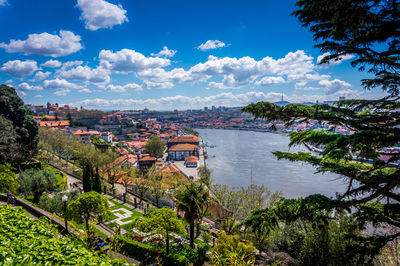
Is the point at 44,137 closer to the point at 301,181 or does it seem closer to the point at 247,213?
the point at 247,213

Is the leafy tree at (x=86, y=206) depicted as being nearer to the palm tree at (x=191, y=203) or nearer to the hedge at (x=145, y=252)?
the hedge at (x=145, y=252)

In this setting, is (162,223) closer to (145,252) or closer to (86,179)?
(145,252)

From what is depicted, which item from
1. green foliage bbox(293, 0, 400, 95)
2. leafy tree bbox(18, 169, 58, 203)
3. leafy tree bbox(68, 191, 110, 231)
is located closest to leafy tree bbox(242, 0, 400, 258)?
green foliage bbox(293, 0, 400, 95)

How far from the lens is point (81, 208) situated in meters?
9.55

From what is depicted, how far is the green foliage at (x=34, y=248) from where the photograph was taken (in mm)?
2285

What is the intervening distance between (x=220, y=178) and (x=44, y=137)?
104 feet

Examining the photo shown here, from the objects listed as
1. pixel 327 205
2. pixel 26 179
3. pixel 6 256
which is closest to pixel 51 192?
pixel 26 179

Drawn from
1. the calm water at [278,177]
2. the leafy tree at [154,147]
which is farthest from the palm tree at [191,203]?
the leafy tree at [154,147]

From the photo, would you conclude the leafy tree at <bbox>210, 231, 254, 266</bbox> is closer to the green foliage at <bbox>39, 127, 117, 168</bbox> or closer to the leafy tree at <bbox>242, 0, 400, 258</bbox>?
the leafy tree at <bbox>242, 0, 400, 258</bbox>

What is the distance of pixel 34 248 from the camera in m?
2.62

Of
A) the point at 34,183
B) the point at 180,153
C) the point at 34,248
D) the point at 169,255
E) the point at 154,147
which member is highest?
the point at 34,248

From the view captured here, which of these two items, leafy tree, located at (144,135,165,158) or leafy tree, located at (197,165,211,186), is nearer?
leafy tree, located at (197,165,211,186)

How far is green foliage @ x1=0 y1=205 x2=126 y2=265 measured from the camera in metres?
2.28

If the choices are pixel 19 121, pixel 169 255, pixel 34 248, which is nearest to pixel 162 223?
pixel 169 255
